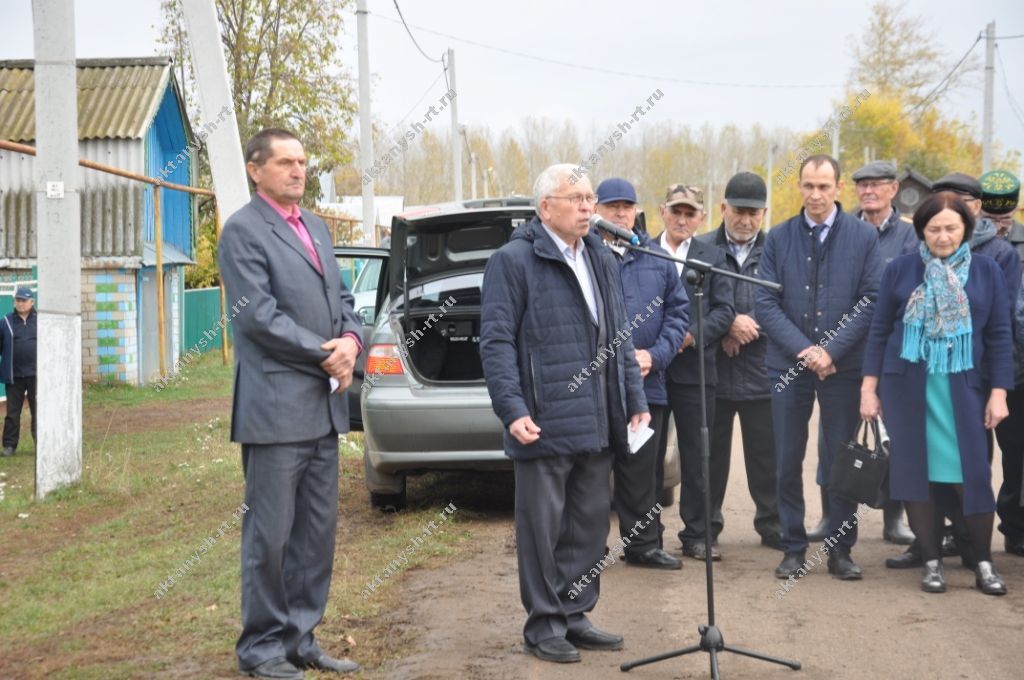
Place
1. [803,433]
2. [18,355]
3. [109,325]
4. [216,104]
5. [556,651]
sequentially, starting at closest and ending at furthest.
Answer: [556,651], [803,433], [216,104], [18,355], [109,325]

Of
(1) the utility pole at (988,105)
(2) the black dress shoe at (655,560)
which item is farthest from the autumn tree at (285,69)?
(2) the black dress shoe at (655,560)

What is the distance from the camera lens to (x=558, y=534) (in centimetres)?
557

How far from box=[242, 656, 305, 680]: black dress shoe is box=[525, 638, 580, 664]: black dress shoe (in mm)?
1043

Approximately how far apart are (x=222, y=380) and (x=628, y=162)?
70.2 meters

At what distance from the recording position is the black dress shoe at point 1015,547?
7.37 meters

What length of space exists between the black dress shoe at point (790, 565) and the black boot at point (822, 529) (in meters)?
0.73

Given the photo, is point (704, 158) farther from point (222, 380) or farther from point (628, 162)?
point (222, 380)

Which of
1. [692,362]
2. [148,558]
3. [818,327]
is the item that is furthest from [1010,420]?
[148,558]

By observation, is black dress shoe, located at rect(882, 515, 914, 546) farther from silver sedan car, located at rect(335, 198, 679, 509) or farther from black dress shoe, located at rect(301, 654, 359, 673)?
black dress shoe, located at rect(301, 654, 359, 673)

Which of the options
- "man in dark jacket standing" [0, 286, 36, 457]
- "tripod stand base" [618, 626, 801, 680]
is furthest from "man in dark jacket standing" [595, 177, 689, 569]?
"man in dark jacket standing" [0, 286, 36, 457]

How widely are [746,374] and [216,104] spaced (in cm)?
438

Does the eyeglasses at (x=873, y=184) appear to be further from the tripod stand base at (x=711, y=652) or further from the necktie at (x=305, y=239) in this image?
the necktie at (x=305, y=239)

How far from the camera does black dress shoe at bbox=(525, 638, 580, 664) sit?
533 cm

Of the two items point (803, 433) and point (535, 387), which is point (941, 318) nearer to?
point (803, 433)
